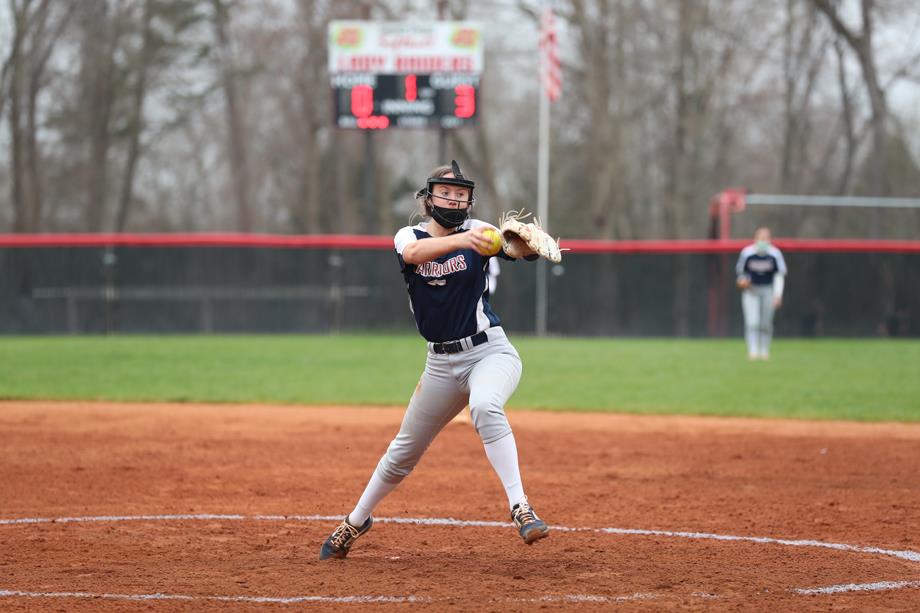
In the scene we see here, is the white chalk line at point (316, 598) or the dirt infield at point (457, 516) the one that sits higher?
the white chalk line at point (316, 598)

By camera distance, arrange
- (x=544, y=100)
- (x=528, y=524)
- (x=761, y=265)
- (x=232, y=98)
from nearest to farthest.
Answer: (x=528, y=524) < (x=761, y=265) < (x=544, y=100) < (x=232, y=98)

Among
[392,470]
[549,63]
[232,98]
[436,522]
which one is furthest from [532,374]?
[232,98]

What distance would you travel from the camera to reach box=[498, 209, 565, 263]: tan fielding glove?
567 cm

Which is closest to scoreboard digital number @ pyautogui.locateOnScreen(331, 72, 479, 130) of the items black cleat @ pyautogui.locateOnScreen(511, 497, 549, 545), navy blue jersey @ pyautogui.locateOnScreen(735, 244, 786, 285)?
navy blue jersey @ pyautogui.locateOnScreen(735, 244, 786, 285)

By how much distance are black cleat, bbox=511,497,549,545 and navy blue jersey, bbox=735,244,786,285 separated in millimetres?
14071

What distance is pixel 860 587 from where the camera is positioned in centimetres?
549

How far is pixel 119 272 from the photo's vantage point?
A: 77.9 ft

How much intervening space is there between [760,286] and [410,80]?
836 centimetres

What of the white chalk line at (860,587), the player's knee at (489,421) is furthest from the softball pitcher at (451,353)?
the white chalk line at (860,587)

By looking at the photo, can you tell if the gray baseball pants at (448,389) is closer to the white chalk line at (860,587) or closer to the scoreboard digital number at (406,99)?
the white chalk line at (860,587)

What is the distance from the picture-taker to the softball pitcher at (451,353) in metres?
5.84

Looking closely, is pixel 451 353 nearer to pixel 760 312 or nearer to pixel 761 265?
pixel 761 265

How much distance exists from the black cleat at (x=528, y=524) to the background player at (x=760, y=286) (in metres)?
13.8

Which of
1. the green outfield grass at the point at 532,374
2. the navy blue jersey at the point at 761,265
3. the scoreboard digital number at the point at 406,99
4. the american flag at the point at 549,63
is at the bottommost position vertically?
the green outfield grass at the point at 532,374
